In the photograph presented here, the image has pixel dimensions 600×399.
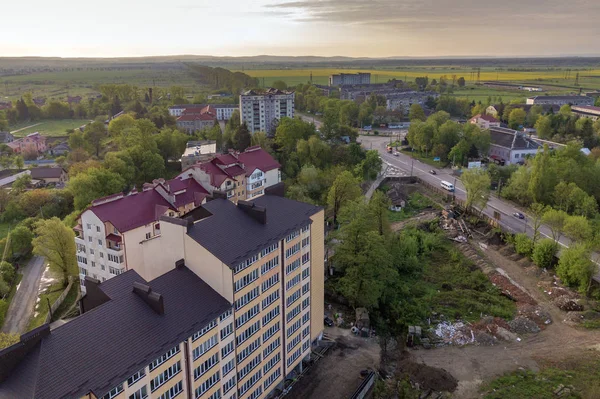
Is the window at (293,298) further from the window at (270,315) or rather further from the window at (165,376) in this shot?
the window at (165,376)

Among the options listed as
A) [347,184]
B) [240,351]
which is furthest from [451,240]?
[240,351]

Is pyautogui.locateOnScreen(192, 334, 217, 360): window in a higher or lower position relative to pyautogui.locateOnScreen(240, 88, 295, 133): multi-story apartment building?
lower

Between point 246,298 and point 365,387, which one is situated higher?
point 246,298

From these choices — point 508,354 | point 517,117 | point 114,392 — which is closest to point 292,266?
point 114,392

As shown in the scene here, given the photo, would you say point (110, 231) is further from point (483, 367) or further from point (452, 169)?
point (452, 169)

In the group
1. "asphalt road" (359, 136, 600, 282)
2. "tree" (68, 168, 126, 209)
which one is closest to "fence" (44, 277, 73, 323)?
"tree" (68, 168, 126, 209)

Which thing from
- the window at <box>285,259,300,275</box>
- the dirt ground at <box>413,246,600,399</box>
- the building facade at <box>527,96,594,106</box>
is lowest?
the dirt ground at <box>413,246,600,399</box>

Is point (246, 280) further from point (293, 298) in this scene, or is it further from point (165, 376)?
point (165, 376)

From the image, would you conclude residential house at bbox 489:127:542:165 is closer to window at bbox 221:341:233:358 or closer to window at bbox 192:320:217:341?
window at bbox 221:341:233:358
